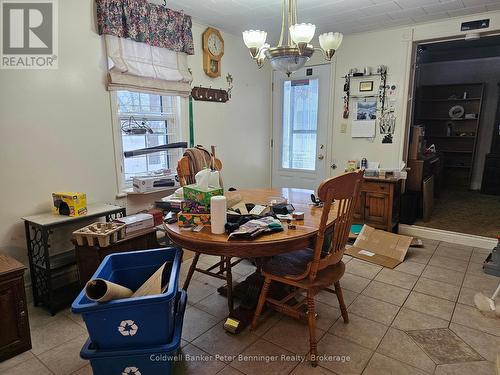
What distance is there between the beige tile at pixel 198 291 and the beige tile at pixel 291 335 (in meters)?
0.68

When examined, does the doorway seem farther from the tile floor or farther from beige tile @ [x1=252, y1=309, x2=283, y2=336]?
beige tile @ [x1=252, y1=309, x2=283, y2=336]

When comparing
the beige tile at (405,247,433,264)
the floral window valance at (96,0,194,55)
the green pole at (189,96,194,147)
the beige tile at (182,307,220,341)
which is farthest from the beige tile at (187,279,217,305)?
the floral window valance at (96,0,194,55)

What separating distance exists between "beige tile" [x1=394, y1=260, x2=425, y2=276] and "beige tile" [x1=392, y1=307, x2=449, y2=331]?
0.73 m

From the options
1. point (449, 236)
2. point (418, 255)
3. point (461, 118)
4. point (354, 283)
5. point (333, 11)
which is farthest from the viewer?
point (461, 118)

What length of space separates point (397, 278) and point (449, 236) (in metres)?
1.40

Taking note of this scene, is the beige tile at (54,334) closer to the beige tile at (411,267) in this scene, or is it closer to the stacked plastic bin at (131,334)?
the stacked plastic bin at (131,334)

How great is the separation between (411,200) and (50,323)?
157 inches

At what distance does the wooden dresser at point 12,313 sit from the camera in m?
1.83

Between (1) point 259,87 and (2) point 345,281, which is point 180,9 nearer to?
(1) point 259,87

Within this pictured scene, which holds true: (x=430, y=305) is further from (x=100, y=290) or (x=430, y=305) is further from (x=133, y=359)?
(x=100, y=290)

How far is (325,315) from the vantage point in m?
2.29

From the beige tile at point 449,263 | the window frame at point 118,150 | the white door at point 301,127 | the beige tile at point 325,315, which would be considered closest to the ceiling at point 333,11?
the white door at point 301,127

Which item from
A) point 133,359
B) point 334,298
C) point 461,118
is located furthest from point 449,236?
point 133,359

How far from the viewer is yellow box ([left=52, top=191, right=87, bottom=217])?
7.88ft
